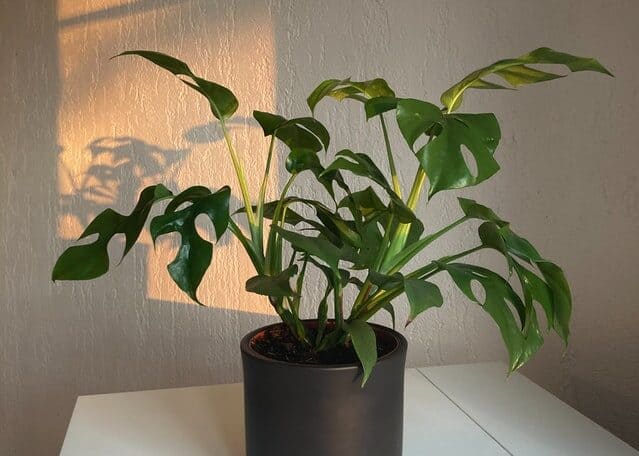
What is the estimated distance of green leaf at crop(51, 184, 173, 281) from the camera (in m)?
0.80

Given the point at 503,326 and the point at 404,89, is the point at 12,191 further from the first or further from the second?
the point at 503,326

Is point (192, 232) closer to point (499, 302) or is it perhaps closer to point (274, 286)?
point (274, 286)

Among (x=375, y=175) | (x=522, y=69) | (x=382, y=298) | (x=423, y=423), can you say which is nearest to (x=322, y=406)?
(x=382, y=298)

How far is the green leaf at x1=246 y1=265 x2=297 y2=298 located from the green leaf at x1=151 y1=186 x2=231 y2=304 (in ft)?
0.20

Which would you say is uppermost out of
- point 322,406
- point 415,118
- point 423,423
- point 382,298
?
point 415,118

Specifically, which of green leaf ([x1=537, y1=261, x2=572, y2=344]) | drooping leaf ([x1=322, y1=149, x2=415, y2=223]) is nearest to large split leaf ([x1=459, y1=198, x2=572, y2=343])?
green leaf ([x1=537, y1=261, x2=572, y2=344])

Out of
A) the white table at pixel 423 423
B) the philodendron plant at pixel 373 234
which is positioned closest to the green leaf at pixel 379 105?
the philodendron plant at pixel 373 234

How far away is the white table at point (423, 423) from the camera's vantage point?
1.05 meters

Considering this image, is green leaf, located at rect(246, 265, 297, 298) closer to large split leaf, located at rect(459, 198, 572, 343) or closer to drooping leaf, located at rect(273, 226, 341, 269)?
drooping leaf, located at rect(273, 226, 341, 269)

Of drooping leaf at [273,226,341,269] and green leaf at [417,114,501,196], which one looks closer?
green leaf at [417,114,501,196]

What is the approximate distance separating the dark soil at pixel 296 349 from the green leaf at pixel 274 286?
0.41ft

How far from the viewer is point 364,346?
757 millimetres

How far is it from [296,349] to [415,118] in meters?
0.38

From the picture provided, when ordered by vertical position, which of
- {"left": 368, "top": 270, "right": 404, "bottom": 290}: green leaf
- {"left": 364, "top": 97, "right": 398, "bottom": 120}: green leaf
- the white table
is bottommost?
the white table
